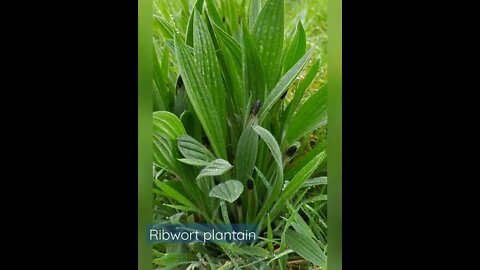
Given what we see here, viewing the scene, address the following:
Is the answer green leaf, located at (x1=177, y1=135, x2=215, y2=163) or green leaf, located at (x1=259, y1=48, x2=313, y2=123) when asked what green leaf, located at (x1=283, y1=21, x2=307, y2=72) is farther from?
green leaf, located at (x1=177, y1=135, x2=215, y2=163)

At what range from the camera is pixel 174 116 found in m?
1.41

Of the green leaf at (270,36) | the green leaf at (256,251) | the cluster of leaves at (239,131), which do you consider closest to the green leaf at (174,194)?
the cluster of leaves at (239,131)

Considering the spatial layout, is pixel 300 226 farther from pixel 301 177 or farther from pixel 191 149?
pixel 191 149

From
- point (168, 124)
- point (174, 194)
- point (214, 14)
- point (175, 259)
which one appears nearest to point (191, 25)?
point (214, 14)

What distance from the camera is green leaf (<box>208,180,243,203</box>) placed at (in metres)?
1.39

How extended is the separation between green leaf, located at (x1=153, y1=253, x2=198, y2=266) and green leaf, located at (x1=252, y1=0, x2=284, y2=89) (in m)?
0.30

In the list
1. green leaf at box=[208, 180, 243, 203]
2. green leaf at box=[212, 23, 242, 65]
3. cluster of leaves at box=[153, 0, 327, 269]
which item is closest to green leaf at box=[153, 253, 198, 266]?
cluster of leaves at box=[153, 0, 327, 269]

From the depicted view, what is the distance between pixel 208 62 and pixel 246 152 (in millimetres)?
153

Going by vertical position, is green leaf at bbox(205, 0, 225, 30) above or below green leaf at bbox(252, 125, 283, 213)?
above

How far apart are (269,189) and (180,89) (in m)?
0.21

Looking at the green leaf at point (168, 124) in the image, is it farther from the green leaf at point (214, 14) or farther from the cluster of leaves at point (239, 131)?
the green leaf at point (214, 14)

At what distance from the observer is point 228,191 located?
55.0 inches
